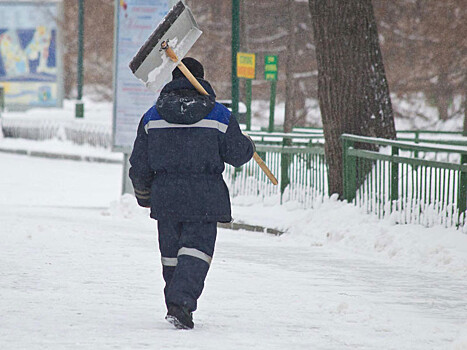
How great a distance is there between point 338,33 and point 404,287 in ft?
18.2

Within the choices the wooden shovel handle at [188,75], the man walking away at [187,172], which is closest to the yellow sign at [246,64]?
the wooden shovel handle at [188,75]

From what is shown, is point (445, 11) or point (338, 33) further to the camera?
point (445, 11)

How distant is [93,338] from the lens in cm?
602

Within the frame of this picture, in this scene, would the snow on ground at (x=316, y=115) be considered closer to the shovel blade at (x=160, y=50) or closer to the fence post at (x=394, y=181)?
the fence post at (x=394, y=181)

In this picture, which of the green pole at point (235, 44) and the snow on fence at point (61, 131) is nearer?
the green pole at point (235, 44)

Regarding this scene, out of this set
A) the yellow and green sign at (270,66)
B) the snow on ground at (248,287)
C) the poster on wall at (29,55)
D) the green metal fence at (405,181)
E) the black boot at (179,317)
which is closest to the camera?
the snow on ground at (248,287)

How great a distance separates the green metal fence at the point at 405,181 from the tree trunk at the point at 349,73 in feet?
1.51

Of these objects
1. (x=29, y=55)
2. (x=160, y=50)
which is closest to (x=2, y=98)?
(x=29, y=55)

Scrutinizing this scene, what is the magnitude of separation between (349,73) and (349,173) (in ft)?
4.60

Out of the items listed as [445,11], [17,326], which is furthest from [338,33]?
[445,11]

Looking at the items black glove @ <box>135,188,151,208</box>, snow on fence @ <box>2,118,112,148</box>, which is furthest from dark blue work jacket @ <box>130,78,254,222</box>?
snow on fence @ <box>2,118,112,148</box>

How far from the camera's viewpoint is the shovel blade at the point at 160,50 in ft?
22.4

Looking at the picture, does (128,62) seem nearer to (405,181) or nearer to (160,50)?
(405,181)

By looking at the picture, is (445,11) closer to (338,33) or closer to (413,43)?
(413,43)
